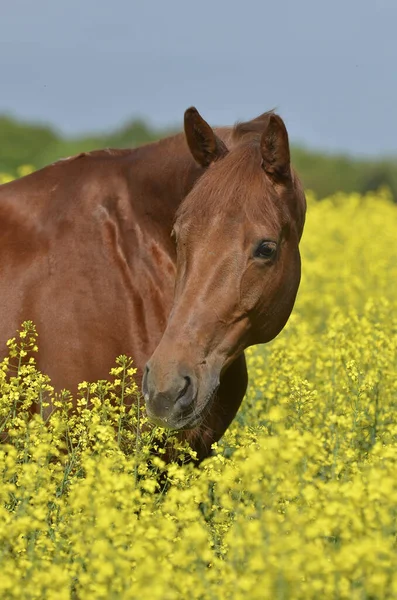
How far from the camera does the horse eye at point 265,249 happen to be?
429 cm

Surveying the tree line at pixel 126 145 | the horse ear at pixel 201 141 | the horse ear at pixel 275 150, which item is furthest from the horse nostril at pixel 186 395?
the tree line at pixel 126 145

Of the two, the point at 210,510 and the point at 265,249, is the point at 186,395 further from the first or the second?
the point at 265,249

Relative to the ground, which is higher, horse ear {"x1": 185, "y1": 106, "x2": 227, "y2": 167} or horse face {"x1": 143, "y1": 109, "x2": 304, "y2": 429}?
horse ear {"x1": 185, "y1": 106, "x2": 227, "y2": 167}

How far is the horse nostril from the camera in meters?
3.97

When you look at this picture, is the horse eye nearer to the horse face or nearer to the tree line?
the horse face

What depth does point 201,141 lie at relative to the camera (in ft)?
15.3

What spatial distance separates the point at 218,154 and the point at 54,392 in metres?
1.44

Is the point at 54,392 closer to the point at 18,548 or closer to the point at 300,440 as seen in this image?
the point at 18,548

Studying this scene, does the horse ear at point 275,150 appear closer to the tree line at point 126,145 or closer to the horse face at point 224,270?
the horse face at point 224,270

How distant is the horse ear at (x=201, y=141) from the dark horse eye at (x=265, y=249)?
59 centimetres

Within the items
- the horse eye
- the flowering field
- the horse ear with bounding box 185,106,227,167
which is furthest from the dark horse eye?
the flowering field


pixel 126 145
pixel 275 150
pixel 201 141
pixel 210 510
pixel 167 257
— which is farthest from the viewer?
pixel 126 145

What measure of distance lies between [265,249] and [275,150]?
1.57ft

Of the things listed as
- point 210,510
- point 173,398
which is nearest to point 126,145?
point 210,510
